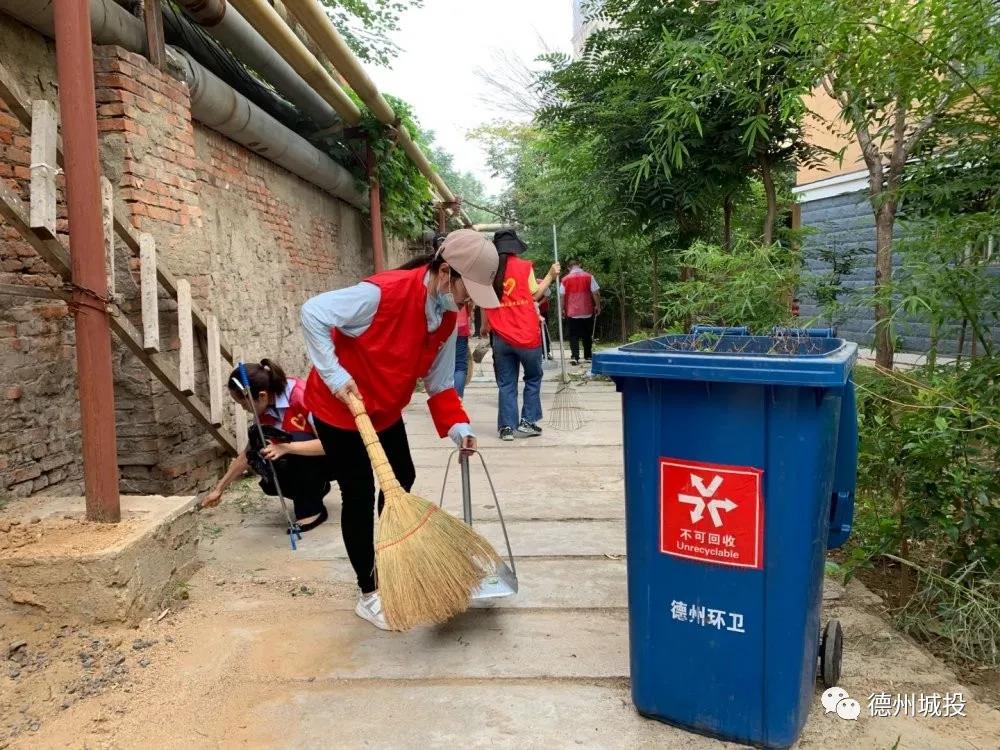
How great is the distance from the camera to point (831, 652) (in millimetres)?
2295

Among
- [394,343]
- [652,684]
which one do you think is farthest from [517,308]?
[652,684]

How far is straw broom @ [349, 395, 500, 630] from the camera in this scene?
8.05 ft

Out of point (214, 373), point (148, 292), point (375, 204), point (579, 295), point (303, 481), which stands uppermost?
point (375, 204)

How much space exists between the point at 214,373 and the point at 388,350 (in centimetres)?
229

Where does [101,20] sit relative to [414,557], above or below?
above

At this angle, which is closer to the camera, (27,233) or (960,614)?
(960,614)

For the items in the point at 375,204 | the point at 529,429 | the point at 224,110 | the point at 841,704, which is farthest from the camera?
the point at 375,204

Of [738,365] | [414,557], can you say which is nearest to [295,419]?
[414,557]

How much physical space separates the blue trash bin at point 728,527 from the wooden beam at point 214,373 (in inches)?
128

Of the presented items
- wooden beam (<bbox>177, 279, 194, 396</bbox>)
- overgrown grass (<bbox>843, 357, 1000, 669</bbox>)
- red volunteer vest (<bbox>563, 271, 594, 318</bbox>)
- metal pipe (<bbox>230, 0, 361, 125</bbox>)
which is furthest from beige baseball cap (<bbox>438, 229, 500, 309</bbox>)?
red volunteer vest (<bbox>563, 271, 594, 318</bbox>)

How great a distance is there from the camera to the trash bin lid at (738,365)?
1.77 m

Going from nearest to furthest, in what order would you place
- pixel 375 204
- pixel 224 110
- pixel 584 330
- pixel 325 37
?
pixel 224 110
pixel 325 37
pixel 375 204
pixel 584 330

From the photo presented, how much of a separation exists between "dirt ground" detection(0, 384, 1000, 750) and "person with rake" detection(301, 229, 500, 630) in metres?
0.24

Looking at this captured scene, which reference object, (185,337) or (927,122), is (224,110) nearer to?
(185,337)
